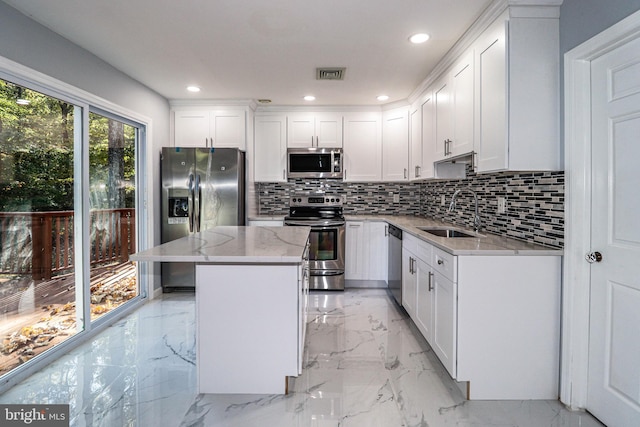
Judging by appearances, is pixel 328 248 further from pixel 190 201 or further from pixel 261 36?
pixel 261 36

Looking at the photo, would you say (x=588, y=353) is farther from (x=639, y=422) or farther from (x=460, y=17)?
(x=460, y=17)

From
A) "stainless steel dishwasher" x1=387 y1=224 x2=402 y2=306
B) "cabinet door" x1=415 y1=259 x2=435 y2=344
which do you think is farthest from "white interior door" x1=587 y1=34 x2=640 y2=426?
"stainless steel dishwasher" x1=387 y1=224 x2=402 y2=306

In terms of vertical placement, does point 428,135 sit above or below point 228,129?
below

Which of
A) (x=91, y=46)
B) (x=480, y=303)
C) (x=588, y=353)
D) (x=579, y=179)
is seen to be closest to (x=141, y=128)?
(x=91, y=46)

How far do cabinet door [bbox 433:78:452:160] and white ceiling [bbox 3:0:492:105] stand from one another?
0.25m

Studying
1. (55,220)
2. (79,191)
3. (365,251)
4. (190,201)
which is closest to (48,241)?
(55,220)

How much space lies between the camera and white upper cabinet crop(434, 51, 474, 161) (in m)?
2.38

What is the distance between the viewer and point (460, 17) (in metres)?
2.19

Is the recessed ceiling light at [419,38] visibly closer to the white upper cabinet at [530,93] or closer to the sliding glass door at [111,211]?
the white upper cabinet at [530,93]

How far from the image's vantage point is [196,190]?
3.79 m

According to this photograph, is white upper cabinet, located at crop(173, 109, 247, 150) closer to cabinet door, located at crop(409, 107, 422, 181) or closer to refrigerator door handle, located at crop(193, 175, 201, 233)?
refrigerator door handle, located at crop(193, 175, 201, 233)

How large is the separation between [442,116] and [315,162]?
1.77 m

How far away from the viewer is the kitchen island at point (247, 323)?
187 cm

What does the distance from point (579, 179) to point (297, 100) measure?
3057 mm
